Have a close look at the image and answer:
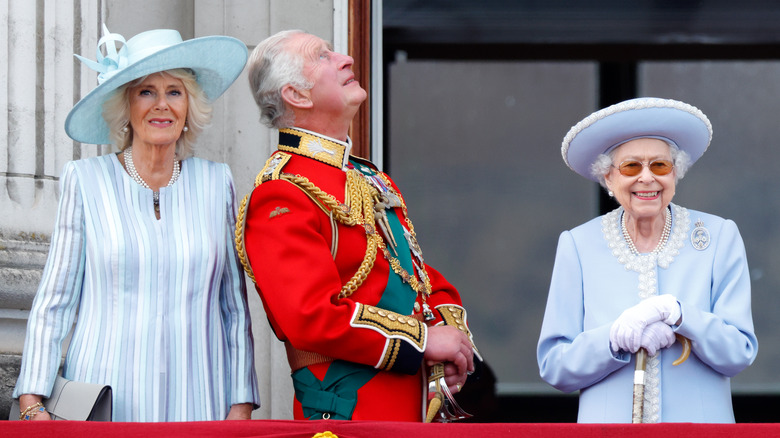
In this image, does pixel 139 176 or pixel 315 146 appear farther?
pixel 315 146

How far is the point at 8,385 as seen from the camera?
378 centimetres

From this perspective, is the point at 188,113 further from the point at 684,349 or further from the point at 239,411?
the point at 684,349

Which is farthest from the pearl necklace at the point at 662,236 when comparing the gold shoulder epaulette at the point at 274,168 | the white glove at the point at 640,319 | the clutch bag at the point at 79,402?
the clutch bag at the point at 79,402

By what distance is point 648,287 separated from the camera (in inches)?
128

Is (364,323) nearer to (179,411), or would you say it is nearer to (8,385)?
(179,411)

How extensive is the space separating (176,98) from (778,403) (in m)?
4.49

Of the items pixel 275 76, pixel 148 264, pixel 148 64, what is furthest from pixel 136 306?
pixel 275 76

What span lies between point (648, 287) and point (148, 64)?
1.39 m

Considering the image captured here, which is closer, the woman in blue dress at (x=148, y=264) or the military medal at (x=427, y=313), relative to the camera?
the woman in blue dress at (x=148, y=264)

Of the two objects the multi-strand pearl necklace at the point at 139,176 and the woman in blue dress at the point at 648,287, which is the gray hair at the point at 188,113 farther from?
the woman in blue dress at the point at 648,287

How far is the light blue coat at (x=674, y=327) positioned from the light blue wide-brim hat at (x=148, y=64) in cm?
103

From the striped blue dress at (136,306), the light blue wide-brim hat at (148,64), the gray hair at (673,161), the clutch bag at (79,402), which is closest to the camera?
the clutch bag at (79,402)

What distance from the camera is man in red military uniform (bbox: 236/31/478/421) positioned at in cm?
305

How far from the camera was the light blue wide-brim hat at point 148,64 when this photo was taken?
10.5 feet
